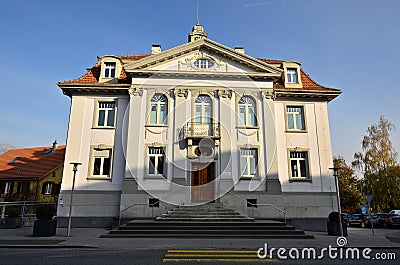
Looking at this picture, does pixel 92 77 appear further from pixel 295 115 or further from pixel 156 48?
pixel 295 115

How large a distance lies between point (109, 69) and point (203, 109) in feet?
25.6

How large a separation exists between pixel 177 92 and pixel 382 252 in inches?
578

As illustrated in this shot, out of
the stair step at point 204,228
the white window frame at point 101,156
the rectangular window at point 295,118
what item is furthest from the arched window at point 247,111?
the white window frame at point 101,156

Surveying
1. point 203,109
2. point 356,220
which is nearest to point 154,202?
point 203,109

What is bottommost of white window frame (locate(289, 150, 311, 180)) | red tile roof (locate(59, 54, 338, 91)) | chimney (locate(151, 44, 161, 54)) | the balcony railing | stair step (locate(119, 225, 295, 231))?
stair step (locate(119, 225, 295, 231))

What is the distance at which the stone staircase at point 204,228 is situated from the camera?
535 inches

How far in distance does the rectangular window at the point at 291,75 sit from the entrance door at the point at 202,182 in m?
9.23

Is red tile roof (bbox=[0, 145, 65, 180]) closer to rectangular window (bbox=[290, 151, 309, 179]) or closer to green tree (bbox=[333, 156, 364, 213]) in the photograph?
rectangular window (bbox=[290, 151, 309, 179])

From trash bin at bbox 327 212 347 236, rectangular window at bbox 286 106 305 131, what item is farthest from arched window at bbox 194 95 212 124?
trash bin at bbox 327 212 347 236

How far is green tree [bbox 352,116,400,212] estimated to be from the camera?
36.2 metres

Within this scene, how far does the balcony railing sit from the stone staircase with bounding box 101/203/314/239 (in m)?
5.52

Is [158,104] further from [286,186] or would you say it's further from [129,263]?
[129,263]

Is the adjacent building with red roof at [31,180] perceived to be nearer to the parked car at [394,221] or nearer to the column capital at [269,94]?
the column capital at [269,94]

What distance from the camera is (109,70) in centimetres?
2145
